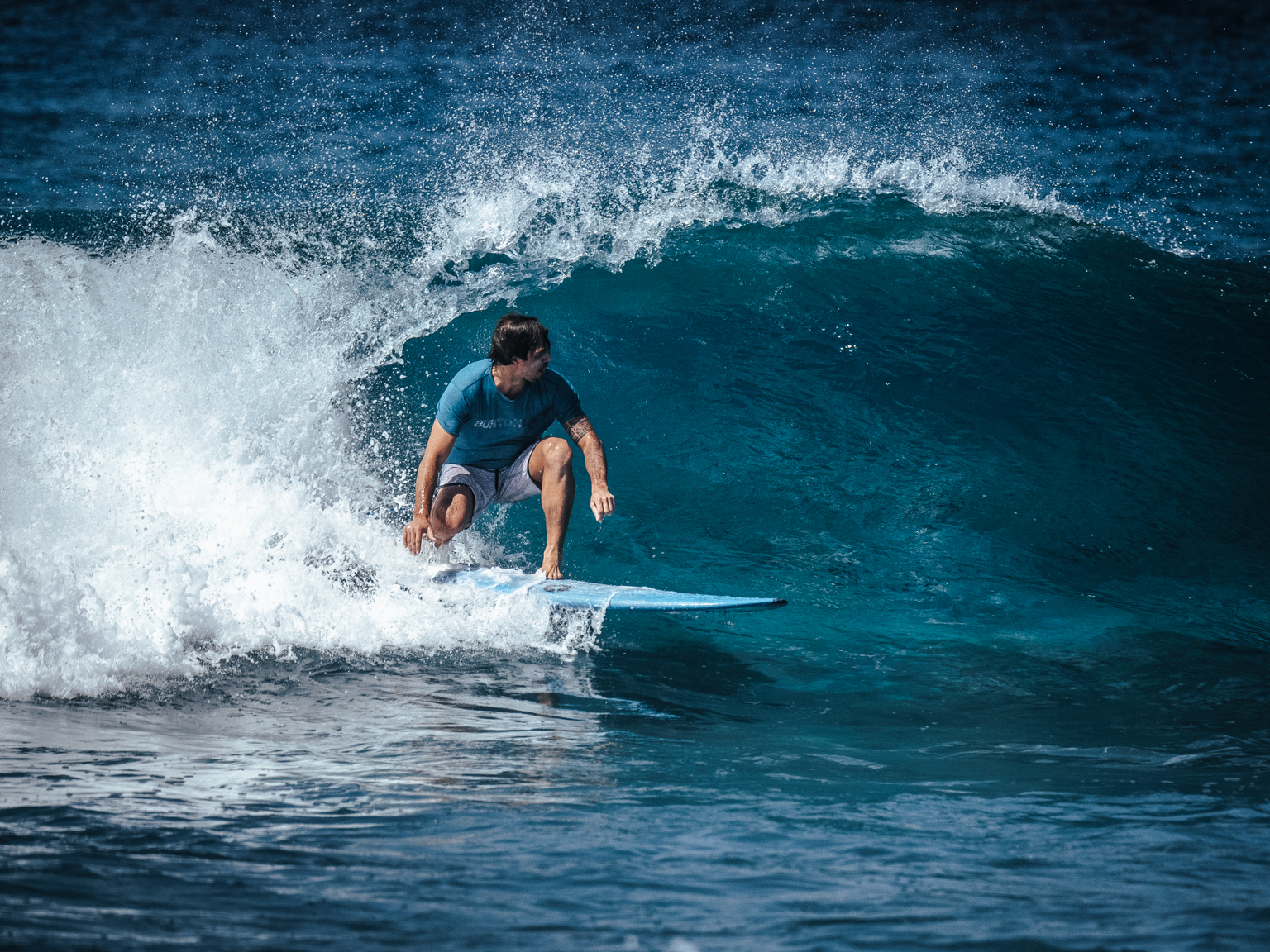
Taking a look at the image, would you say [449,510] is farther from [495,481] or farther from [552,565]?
[552,565]

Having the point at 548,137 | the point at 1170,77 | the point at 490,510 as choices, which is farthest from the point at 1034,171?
the point at 490,510

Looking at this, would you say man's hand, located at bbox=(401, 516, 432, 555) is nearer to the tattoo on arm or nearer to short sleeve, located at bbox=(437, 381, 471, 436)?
short sleeve, located at bbox=(437, 381, 471, 436)

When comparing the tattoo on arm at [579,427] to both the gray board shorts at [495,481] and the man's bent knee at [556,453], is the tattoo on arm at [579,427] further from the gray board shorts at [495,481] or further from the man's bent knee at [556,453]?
the gray board shorts at [495,481]

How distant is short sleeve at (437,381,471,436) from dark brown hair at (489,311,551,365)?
336mm

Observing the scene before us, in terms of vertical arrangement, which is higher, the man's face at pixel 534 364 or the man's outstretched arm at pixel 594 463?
the man's face at pixel 534 364

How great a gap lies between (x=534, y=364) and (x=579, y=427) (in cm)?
55

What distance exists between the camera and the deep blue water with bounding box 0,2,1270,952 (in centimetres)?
210

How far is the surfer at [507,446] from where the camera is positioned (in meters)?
4.55

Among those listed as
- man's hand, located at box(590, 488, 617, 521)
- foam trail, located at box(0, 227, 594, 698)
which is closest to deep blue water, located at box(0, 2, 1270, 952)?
foam trail, located at box(0, 227, 594, 698)

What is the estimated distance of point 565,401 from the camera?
4.95 meters

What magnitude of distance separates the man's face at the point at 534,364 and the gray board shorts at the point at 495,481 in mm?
567

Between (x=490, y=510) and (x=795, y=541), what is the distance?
2114 mm

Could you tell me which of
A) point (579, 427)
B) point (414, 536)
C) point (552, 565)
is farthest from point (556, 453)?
point (414, 536)

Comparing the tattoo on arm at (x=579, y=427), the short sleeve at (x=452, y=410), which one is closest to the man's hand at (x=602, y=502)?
the tattoo on arm at (x=579, y=427)
